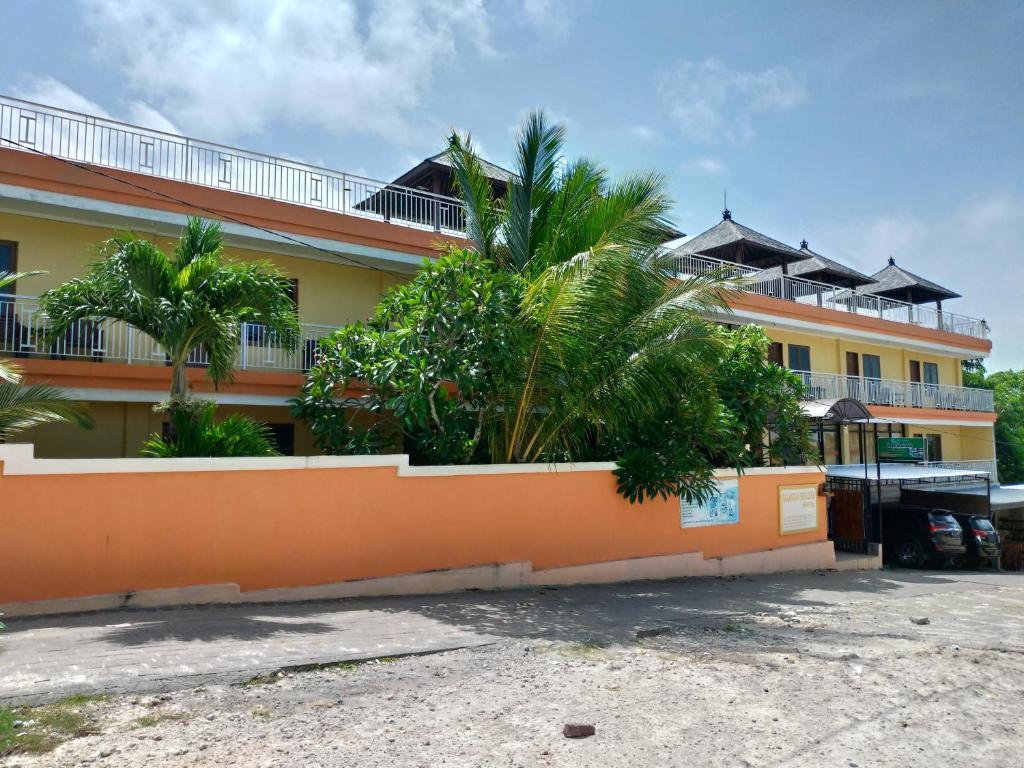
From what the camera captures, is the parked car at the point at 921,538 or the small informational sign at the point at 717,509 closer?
the small informational sign at the point at 717,509

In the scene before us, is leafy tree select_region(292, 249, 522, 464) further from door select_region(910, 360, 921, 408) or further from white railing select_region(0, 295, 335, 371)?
door select_region(910, 360, 921, 408)

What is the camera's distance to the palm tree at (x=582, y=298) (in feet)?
35.3

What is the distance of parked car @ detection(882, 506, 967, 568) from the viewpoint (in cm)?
1792

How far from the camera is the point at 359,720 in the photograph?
200 inches

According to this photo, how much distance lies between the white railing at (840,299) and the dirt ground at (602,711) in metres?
14.7

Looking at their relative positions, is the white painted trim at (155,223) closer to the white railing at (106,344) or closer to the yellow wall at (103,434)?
the white railing at (106,344)

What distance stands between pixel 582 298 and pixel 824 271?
70.2 feet

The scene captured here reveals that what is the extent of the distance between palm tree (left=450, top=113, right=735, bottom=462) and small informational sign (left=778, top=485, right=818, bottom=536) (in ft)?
13.4

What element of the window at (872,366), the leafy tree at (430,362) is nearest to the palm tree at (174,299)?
the leafy tree at (430,362)

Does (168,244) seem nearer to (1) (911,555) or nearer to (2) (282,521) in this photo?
(2) (282,521)

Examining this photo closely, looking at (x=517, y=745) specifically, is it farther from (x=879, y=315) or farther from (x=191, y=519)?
(x=879, y=315)

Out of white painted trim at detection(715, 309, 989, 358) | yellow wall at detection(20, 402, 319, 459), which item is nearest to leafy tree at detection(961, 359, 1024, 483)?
white painted trim at detection(715, 309, 989, 358)

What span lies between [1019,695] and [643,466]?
6143 millimetres

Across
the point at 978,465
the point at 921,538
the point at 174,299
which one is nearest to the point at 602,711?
the point at 174,299
